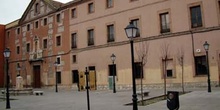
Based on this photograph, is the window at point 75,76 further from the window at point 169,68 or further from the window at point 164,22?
the window at point 164,22

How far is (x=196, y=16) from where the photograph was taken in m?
21.9

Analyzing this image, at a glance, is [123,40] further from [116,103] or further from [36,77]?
[36,77]

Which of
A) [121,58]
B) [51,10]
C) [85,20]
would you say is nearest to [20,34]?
[51,10]

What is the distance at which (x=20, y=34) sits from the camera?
4059 cm

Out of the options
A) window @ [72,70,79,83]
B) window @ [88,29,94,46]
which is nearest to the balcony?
window @ [72,70,79,83]

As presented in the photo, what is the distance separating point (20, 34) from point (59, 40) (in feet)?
32.6

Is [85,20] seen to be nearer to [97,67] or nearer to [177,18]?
[97,67]

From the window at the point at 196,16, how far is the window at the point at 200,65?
267cm

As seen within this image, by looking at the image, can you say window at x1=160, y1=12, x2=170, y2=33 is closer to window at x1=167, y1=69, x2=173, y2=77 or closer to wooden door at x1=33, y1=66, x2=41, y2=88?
window at x1=167, y1=69, x2=173, y2=77

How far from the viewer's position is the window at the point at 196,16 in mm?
21711

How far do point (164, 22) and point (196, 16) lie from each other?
9.65ft

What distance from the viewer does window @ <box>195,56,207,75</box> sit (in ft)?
69.6

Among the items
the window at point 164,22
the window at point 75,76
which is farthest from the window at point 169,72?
the window at point 75,76

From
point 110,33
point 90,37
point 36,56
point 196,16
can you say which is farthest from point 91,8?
point 196,16
